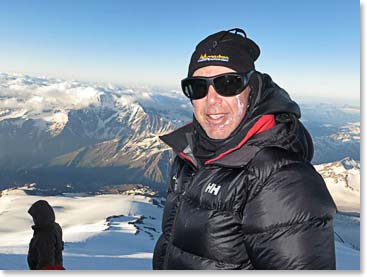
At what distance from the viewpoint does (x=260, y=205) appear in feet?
8.48

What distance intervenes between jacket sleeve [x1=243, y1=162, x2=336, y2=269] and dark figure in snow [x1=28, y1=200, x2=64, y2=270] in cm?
610

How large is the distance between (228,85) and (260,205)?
1.12m

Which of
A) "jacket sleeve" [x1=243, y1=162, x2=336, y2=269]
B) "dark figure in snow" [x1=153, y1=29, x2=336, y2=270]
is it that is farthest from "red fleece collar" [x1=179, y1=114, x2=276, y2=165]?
"jacket sleeve" [x1=243, y1=162, x2=336, y2=269]

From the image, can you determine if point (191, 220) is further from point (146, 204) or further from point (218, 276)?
point (146, 204)

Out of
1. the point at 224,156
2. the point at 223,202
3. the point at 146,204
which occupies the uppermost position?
the point at 224,156

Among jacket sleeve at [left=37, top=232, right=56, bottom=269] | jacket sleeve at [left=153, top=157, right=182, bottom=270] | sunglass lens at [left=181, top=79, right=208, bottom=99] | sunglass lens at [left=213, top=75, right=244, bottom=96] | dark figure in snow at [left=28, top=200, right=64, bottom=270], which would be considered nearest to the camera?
sunglass lens at [left=213, top=75, right=244, bottom=96]

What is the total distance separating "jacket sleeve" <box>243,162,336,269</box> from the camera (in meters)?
2.44

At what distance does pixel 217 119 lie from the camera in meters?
3.15

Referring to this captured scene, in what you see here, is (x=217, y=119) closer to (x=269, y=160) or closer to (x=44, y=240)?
(x=269, y=160)

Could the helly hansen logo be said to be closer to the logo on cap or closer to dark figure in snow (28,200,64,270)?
the logo on cap

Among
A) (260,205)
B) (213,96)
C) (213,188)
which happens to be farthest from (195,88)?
→ (260,205)

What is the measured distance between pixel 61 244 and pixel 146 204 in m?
106

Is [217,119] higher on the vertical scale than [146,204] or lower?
higher

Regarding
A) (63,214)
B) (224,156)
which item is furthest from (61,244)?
(63,214)
